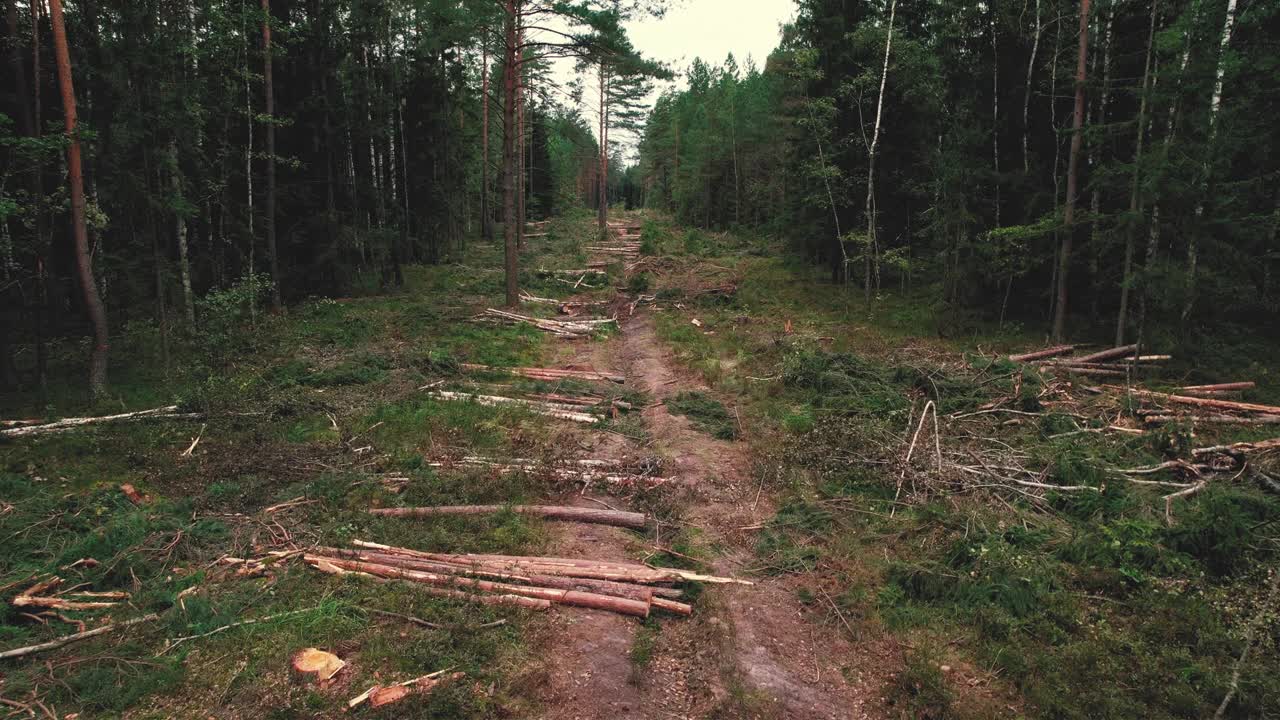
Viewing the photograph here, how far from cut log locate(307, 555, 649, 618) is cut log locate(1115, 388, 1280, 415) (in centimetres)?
1045

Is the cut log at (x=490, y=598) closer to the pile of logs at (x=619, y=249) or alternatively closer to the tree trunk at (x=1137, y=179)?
the tree trunk at (x=1137, y=179)

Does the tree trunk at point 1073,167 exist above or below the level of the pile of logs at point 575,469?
above

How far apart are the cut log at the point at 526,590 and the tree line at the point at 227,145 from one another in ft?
30.4

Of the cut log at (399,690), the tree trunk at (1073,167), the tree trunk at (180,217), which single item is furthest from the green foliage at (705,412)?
the tree trunk at (180,217)

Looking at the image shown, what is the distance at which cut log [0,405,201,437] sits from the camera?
29.8 feet

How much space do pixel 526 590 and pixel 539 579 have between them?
22cm

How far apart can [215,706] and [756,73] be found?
6427cm

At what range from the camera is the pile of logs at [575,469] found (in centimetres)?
838

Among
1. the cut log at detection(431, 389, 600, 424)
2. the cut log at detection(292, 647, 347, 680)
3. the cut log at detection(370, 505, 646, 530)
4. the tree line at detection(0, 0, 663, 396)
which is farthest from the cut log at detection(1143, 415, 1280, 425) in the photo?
the tree line at detection(0, 0, 663, 396)

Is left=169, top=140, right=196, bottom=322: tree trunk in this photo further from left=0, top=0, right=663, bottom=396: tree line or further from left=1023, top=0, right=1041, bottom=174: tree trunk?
left=1023, top=0, right=1041, bottom=174: tree trunk

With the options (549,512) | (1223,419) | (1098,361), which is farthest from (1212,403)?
(549,512)

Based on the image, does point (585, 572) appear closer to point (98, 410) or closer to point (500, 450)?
point (500, 450)

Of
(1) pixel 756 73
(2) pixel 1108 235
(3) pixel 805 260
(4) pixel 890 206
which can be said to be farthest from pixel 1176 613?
(1) pixel 756 73

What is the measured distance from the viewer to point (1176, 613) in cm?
525
